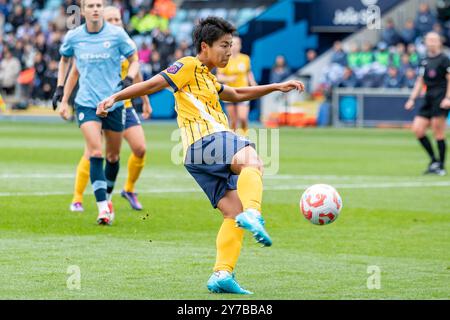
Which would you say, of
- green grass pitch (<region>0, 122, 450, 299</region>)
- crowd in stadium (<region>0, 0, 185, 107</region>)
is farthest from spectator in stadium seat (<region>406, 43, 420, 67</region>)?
green grass pitch (<region>0, 122, 450, 299</region>)

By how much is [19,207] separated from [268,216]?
2849 millimetres

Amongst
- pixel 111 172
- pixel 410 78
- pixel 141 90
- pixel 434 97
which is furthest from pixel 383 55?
pixel 141 90

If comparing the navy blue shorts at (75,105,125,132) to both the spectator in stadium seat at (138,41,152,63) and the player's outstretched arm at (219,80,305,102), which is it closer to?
the player's outstretched arm at (219,80,305,102)

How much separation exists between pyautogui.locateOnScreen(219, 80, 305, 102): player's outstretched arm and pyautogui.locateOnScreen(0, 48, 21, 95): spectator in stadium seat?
33558mm

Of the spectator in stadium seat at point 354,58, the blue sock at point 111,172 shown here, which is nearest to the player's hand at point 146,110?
the blue sock at point 111,172

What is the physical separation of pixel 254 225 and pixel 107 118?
5.11 metres

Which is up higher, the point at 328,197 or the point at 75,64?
the point at 75,64

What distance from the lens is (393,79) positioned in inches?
1320

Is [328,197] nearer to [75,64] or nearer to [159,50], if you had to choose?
[75,64]

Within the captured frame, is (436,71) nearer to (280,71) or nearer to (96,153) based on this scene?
(96,153)

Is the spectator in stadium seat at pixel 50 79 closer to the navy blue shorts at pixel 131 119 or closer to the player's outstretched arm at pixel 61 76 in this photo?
the navy blue shorts at pixel 131 119

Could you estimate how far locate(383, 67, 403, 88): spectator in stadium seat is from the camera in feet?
110
